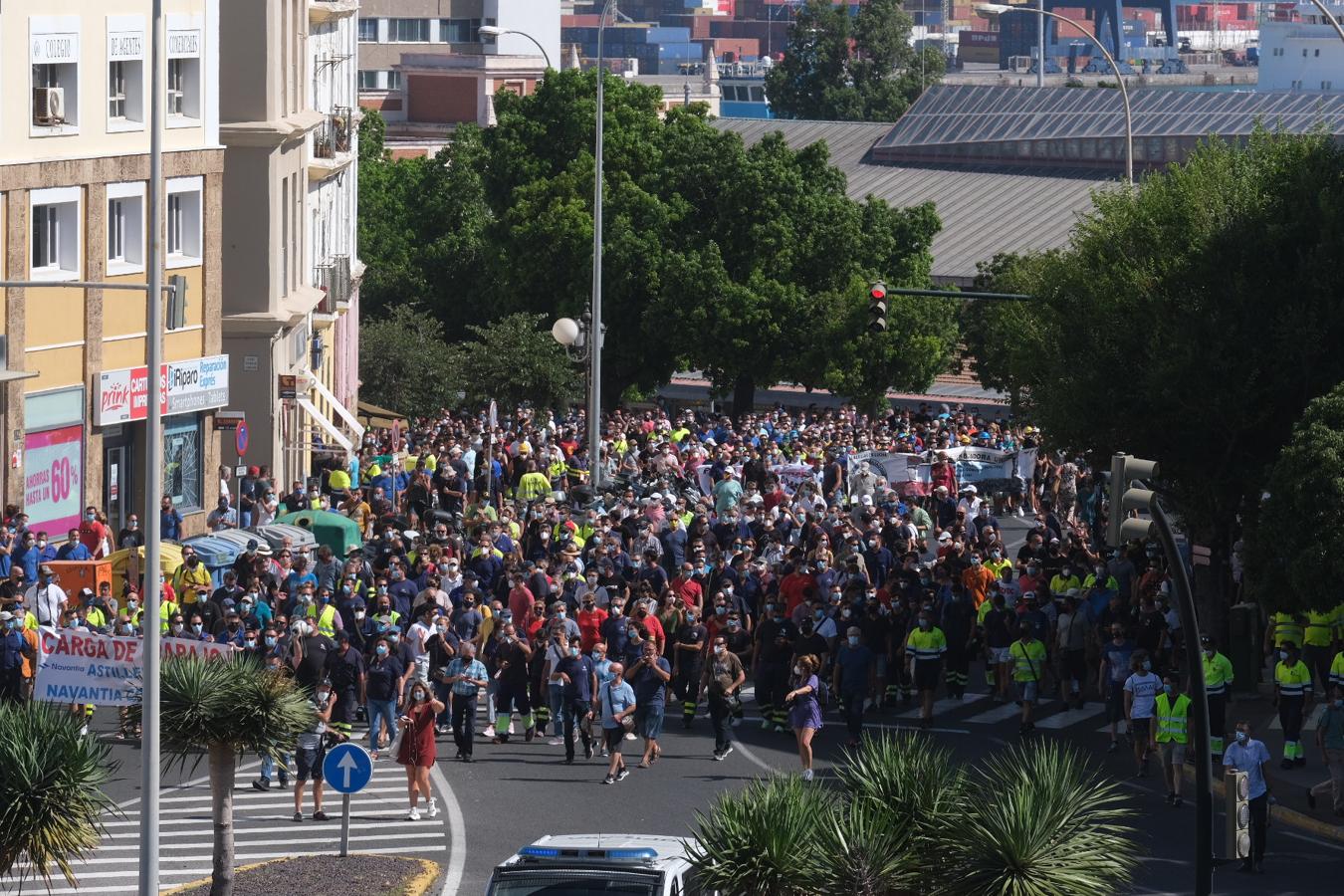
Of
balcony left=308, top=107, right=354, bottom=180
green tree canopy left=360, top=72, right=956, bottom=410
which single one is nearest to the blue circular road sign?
balcony left=308, top=107, right=354, bottom=180

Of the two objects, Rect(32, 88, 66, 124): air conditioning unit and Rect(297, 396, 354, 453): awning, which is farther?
Rect(297, 396, 354, 453): awning

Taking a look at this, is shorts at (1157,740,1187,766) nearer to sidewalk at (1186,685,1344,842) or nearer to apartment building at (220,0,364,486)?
sidewalk at (1186,685,1344,842)

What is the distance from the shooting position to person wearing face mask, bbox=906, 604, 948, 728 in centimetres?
2584

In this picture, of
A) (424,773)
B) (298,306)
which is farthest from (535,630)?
(298,306)

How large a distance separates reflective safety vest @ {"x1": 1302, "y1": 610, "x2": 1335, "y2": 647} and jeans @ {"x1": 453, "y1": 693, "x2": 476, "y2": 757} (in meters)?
9.84

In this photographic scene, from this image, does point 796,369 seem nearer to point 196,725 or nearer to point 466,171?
point 466,171

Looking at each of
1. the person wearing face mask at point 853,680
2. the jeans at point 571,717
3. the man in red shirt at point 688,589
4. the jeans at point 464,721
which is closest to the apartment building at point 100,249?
the man in red shirt at point 688,589

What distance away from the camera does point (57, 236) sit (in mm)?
37250

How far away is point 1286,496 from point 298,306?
85.0 ft

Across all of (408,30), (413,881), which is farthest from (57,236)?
(408,30)

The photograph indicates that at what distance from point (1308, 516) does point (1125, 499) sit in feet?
24.8

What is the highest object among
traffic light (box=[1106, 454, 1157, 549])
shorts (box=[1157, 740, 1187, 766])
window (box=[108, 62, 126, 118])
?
window (box=[108, 62, 126, 118])

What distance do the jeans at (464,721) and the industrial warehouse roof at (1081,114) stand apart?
71862 millimetres

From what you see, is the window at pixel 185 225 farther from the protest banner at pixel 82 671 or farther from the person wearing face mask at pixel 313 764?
the person wearing face mask at pixel 313 764
